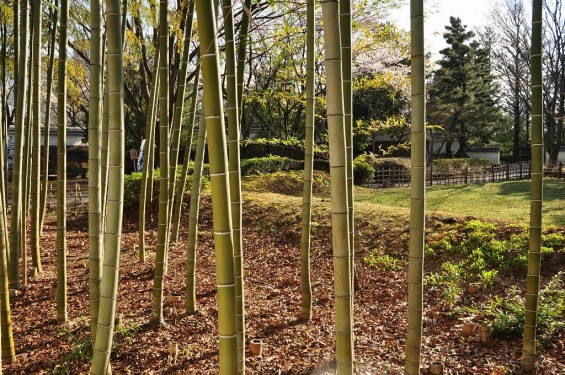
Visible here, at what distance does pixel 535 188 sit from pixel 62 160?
2839 millimetres

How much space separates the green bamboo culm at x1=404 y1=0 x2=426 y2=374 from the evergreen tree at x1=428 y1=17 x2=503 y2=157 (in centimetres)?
1693

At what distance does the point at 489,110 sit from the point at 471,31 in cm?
340

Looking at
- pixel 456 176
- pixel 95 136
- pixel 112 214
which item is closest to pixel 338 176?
pixel 112 214

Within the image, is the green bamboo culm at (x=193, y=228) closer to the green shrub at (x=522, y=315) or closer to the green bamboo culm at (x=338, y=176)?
the green bamboo culm at (x=338, y=176)

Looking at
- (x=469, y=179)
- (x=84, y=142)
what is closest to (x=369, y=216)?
(x=469, y=179)

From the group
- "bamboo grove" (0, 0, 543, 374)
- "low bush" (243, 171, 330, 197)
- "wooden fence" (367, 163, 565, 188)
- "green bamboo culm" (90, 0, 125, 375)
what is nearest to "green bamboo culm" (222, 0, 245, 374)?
"bamboo grove" (0, 0, 543, 374)

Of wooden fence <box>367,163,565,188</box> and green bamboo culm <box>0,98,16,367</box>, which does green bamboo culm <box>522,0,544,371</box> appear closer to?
green bamboo culm <box>0,98,16,367</box>

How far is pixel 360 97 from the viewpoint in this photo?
661 inches

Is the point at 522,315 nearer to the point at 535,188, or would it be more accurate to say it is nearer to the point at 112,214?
the point at 535,188

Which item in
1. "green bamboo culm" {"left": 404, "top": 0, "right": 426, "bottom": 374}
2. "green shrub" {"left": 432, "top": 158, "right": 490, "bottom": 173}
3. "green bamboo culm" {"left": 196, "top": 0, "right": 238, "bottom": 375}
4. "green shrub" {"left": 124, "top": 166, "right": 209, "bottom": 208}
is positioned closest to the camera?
"green bamboo culm" {"left": 196, "top": 0, "right": 238, "bottom": 375}

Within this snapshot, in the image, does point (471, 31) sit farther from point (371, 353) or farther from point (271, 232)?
point (371, 353)

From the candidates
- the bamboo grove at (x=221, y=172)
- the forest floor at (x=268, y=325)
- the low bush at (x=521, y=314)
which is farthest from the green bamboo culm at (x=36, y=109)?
the low bush at (x=521, y=314)

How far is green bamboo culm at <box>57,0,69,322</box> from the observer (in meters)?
2.79

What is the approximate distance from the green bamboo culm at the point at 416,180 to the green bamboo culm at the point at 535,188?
0.96m
